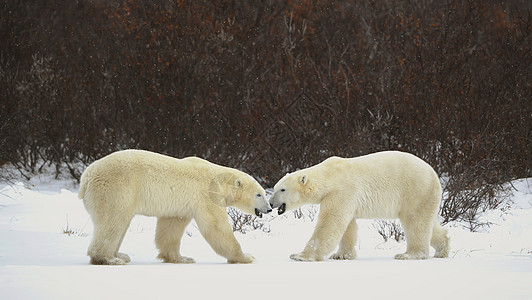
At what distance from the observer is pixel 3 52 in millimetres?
13141

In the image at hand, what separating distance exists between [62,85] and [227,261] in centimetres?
907

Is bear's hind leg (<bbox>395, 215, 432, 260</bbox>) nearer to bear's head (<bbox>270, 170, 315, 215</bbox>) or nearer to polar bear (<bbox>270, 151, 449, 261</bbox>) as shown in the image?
polar bear (<bbox>270, 151, 449, 261</bbox>)

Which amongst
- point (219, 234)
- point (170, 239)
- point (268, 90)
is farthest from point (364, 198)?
point (268, 90)

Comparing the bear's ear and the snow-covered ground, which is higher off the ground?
the bear's ear

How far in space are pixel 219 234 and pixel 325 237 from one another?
895 mm

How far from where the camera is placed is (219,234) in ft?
16.1

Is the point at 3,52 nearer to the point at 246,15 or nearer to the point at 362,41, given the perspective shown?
the point at 246,15

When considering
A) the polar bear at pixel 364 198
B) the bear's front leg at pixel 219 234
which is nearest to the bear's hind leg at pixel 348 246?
the polar bear at pixel 364 198

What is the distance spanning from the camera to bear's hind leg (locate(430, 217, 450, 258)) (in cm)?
558

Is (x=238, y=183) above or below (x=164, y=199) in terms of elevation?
above

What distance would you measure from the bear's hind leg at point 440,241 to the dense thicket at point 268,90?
15.1ft

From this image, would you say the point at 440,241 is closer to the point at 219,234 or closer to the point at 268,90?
the point at 219,234

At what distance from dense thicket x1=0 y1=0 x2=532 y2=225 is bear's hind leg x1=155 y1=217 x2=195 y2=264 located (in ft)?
19.4

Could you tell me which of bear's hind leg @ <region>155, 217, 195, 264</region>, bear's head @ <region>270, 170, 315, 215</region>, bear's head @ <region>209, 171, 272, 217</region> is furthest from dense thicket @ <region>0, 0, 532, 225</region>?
bear's hind leg @ <region>155, 217, 195, 264</region>
